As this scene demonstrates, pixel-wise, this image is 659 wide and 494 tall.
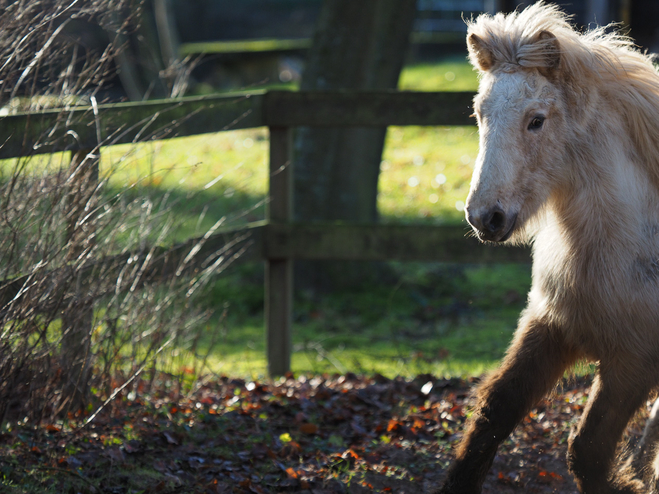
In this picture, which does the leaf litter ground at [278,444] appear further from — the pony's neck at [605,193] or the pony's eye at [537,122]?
the pony's eye at [537,122]

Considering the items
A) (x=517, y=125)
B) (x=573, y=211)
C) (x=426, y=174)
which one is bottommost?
(x=426, y=174)

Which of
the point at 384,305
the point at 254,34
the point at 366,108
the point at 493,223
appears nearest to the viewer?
the point at 493,223

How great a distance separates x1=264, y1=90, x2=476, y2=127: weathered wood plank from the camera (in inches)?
174

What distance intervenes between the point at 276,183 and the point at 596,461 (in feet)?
9.07

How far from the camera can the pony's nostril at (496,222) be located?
2.51 m

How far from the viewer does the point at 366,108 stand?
4500 mm

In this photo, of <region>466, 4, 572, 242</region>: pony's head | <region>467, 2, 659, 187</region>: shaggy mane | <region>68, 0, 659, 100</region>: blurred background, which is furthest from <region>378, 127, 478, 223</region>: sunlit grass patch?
<region>466, 4, 572, 242</region>: pony's head

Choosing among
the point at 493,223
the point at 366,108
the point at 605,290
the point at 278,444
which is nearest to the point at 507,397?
the point at 605,290

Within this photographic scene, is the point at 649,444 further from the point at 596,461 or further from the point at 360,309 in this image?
the point at 360,309

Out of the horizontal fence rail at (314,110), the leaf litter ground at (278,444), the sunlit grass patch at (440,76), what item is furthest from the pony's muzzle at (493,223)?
the sunlit grass patch at (440,76)

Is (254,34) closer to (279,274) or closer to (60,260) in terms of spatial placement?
(279,274)

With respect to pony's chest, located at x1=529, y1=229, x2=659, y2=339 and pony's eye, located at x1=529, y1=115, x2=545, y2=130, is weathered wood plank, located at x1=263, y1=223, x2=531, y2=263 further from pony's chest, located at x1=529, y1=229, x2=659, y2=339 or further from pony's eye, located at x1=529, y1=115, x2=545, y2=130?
pony's eye, located at x1=529, y1=115, x2=545, y2=130

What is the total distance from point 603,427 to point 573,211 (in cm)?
84

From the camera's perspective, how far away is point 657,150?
2764 millimetres
